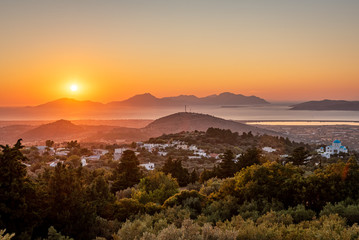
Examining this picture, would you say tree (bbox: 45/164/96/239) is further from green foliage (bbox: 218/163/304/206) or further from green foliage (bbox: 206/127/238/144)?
green foliage (bbox: 206/127/238/144)

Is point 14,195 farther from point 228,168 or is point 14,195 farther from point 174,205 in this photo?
point 228,168

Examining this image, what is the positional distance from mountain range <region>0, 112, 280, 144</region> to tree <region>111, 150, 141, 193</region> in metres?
75.3

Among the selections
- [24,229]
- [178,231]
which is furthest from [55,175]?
[178,231]

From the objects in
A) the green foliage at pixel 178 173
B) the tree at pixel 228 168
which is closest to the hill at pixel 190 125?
the green foliage at pixel 178 173

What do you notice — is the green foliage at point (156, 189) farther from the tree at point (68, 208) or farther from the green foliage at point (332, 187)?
the green foliage at point (332, 187)

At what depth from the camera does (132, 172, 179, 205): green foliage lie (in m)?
13.1

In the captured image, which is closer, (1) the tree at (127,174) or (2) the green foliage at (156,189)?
(2) the green foliage at (156,189)

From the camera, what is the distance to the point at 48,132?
347ft

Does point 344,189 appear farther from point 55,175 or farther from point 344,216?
point 55,175

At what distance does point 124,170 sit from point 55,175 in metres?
9.09

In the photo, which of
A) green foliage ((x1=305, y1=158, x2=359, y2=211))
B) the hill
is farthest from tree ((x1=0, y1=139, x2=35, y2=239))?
the hill

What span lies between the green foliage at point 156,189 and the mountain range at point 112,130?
7963cm

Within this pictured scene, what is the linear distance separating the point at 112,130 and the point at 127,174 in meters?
90.9

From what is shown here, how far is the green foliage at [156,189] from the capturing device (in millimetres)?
13133
